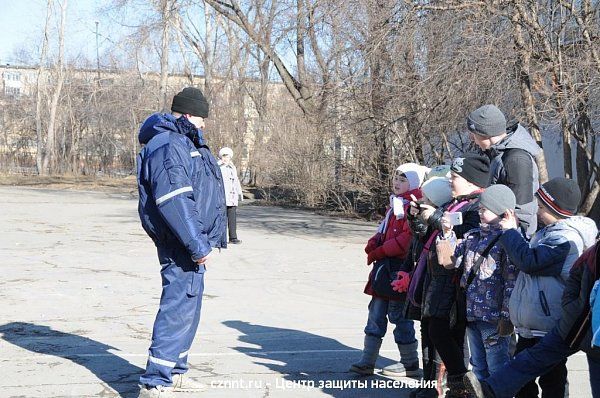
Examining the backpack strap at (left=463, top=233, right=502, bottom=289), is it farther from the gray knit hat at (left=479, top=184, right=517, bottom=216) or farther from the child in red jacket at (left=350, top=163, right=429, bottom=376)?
the child in red jacket at (left=350, top=163, right=429, bottom=376)

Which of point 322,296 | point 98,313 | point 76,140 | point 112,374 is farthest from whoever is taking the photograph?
point 76,140

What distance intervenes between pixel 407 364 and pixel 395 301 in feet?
1.71

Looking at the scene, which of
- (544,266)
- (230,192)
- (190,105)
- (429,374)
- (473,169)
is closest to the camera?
(544,266)

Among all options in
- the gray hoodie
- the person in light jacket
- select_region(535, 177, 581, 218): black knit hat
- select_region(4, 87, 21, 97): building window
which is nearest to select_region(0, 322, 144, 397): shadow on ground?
the gray hoodie

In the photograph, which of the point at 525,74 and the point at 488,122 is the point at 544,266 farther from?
the point at 525,74

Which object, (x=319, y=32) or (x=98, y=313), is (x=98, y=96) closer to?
(x=319, y=32)

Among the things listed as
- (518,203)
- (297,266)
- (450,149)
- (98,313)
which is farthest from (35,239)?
(518,203)

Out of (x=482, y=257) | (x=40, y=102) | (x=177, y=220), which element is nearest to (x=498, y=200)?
(x=482, y=257)

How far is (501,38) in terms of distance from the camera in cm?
1425

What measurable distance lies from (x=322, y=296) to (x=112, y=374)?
4114 millimetres

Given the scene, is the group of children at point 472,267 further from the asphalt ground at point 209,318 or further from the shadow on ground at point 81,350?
the shadow on ground at point 81,350

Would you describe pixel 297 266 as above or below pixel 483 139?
below

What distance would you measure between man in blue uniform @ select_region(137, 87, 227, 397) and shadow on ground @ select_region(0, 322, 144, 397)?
449 mm

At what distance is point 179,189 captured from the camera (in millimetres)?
5441
